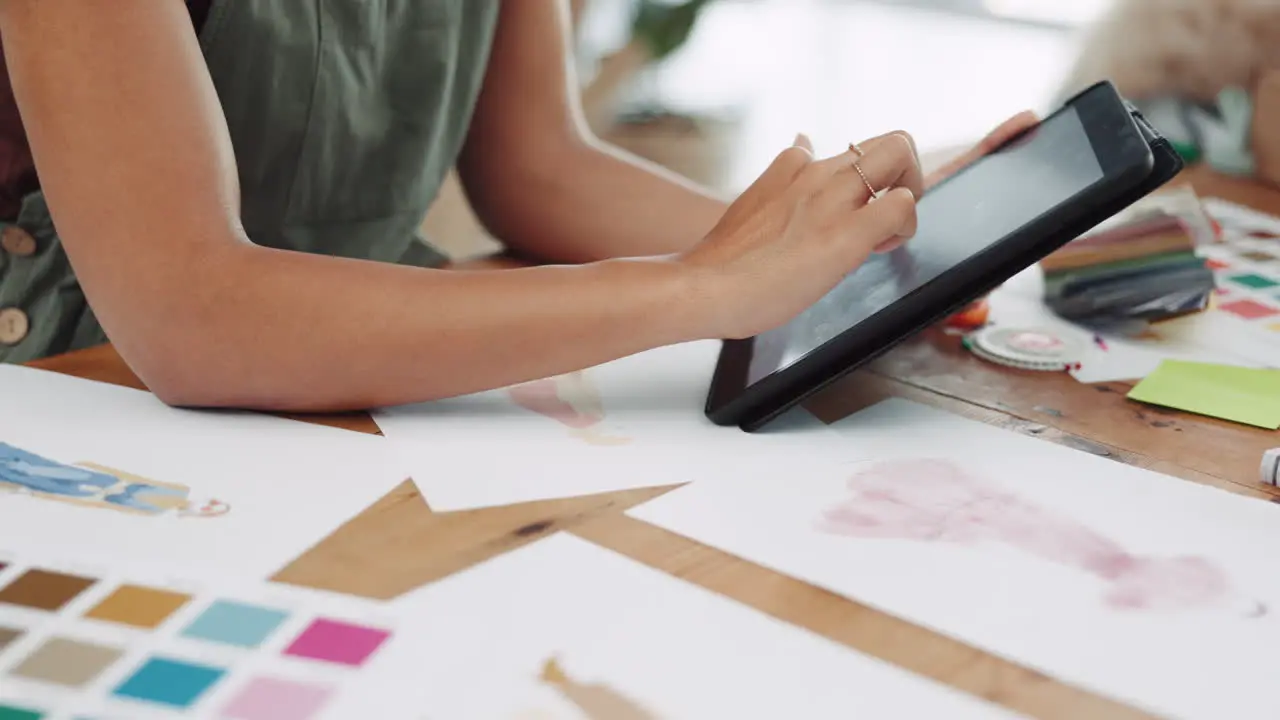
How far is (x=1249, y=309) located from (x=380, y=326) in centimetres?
59

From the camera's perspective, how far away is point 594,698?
40 cm

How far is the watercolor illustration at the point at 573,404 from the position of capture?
24.5 inches

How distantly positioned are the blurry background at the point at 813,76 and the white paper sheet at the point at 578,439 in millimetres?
1166

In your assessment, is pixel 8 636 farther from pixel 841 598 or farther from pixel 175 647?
pixel 841 598

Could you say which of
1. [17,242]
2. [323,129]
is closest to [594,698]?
[323,129]

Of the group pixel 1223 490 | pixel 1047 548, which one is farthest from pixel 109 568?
pixel 1223 490

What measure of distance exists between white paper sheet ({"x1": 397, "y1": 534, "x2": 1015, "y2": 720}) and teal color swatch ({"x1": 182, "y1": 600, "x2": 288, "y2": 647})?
48 mm

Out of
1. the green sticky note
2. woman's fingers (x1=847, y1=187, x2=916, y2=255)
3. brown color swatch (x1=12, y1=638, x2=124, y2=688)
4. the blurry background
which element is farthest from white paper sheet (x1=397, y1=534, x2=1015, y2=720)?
the blurry background

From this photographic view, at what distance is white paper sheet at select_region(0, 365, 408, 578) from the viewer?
490mm

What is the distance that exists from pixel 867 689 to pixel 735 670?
5 centimetres

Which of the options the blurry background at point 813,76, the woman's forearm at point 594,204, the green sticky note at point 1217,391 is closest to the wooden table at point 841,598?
the green sticky note at point 1217,391

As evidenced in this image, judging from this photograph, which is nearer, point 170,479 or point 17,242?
point 170,479

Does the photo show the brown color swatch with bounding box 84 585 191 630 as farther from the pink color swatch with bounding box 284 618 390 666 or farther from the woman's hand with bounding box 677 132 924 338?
the woman's hand with bounding box 677 132 924 338

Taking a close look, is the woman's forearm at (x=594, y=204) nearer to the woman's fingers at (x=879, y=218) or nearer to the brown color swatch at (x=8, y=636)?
the woman's fingers at (x=879, y=218)
